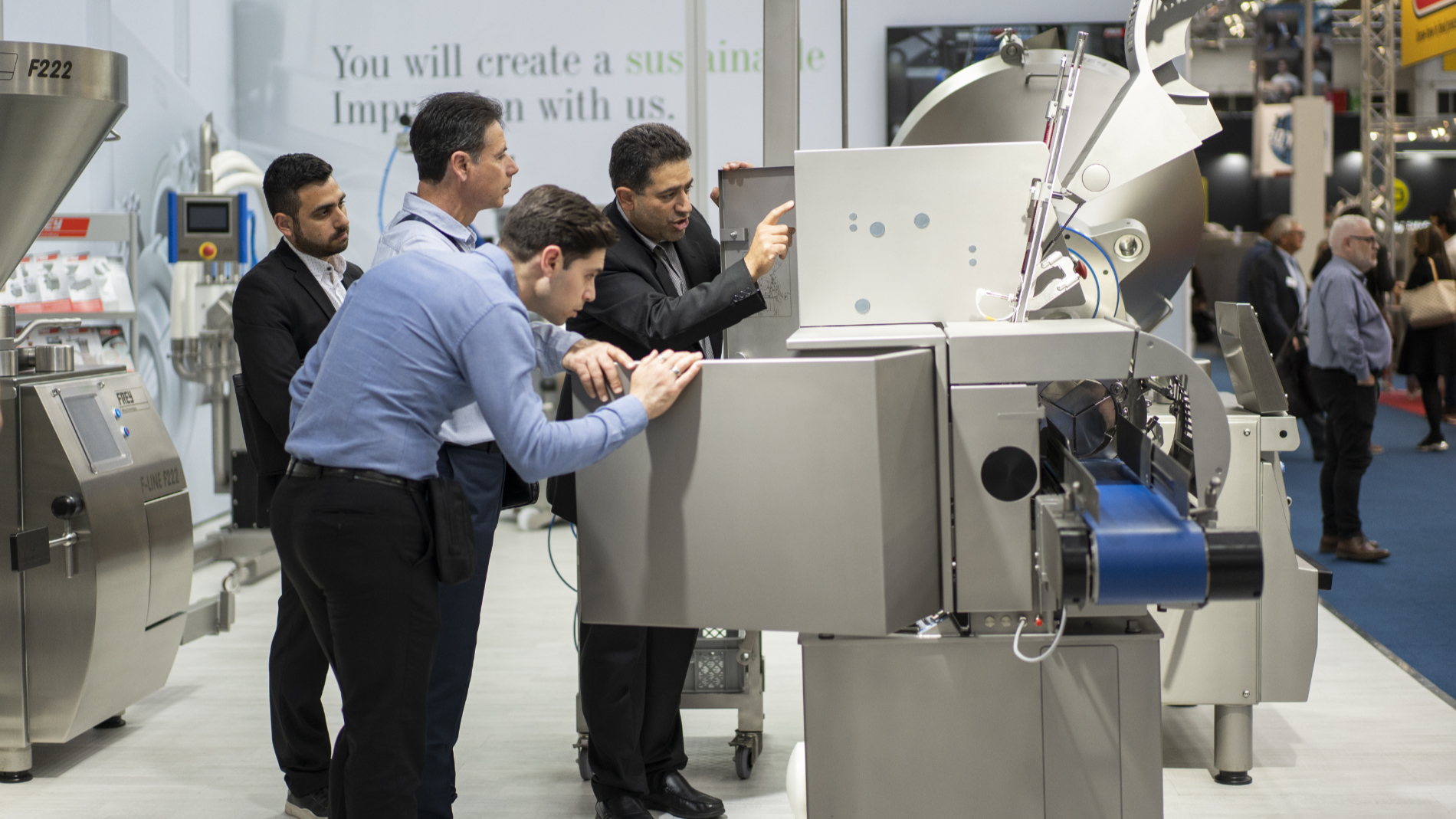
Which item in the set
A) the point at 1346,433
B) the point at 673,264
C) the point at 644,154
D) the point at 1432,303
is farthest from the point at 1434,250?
the point at 644,154

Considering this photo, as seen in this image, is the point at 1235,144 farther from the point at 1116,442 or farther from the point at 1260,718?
the point at 1116,442

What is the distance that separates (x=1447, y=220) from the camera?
9.39 meters

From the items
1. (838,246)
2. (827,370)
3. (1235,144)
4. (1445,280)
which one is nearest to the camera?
(827,370)

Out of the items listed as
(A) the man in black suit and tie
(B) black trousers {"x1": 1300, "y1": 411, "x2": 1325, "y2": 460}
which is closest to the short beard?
(A) the man in black suit and tie

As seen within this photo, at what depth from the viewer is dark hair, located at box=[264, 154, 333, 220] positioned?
2.86 meters

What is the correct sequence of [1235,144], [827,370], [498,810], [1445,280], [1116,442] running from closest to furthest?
[827,370] < [1116,442] < [498,810] < [1445,280] < [1235,144]

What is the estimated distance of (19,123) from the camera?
2.68m

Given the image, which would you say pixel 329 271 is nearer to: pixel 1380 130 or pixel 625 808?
pixel 625 808

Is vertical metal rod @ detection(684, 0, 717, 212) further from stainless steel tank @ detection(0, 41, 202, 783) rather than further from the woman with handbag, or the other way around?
the woman with handbag

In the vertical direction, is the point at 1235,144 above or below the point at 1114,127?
above

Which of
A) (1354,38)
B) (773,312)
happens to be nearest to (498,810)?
(773,312)

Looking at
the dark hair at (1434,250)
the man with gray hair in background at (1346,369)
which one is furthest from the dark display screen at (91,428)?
the dark hair at (1434,250)

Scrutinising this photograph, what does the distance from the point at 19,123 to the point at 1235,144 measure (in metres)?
20.1

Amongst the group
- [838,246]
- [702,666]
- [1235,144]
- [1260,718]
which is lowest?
[1260,718]
